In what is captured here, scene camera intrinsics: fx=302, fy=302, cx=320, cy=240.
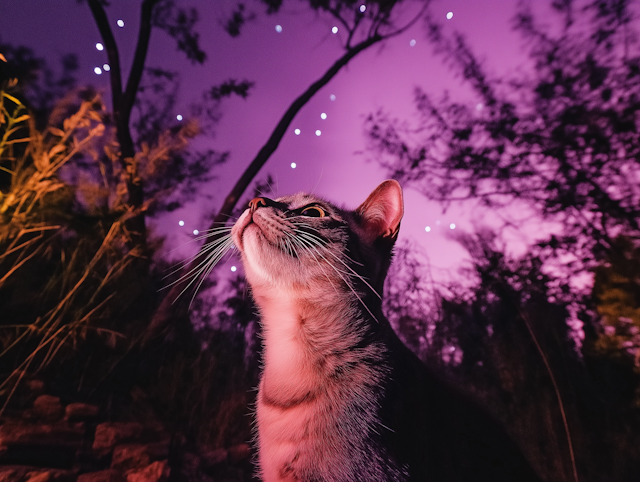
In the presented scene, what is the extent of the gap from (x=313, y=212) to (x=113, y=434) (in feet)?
5.54

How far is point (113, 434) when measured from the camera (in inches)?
66.6

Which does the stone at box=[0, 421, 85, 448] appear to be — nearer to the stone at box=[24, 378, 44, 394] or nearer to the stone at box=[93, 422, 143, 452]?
the stone at box=[93, 422, 143, 452]

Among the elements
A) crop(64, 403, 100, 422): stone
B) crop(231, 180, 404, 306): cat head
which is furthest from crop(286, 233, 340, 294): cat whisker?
crop(64, 403, 100, 422): stone

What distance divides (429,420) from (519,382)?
4.90 feet

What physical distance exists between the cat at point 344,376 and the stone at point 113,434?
41.8 inches

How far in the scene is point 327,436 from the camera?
0.96 meters

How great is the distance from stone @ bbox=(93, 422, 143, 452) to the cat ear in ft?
5.87

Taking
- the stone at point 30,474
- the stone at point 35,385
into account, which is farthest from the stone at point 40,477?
the stone at point 35,385

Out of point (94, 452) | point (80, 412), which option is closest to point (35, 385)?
point (80, 412)

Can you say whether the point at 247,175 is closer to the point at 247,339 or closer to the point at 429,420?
the point at 247,339

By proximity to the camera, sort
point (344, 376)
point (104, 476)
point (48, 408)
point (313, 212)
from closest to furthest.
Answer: point (344, 376) < point (313, 212) < point (104, 476) < point (48, 408)

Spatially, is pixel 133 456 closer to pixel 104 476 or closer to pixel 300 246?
pixel 104 476

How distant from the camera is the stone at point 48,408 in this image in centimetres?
168

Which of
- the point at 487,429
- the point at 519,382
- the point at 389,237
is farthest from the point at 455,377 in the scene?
the point at 389,237
